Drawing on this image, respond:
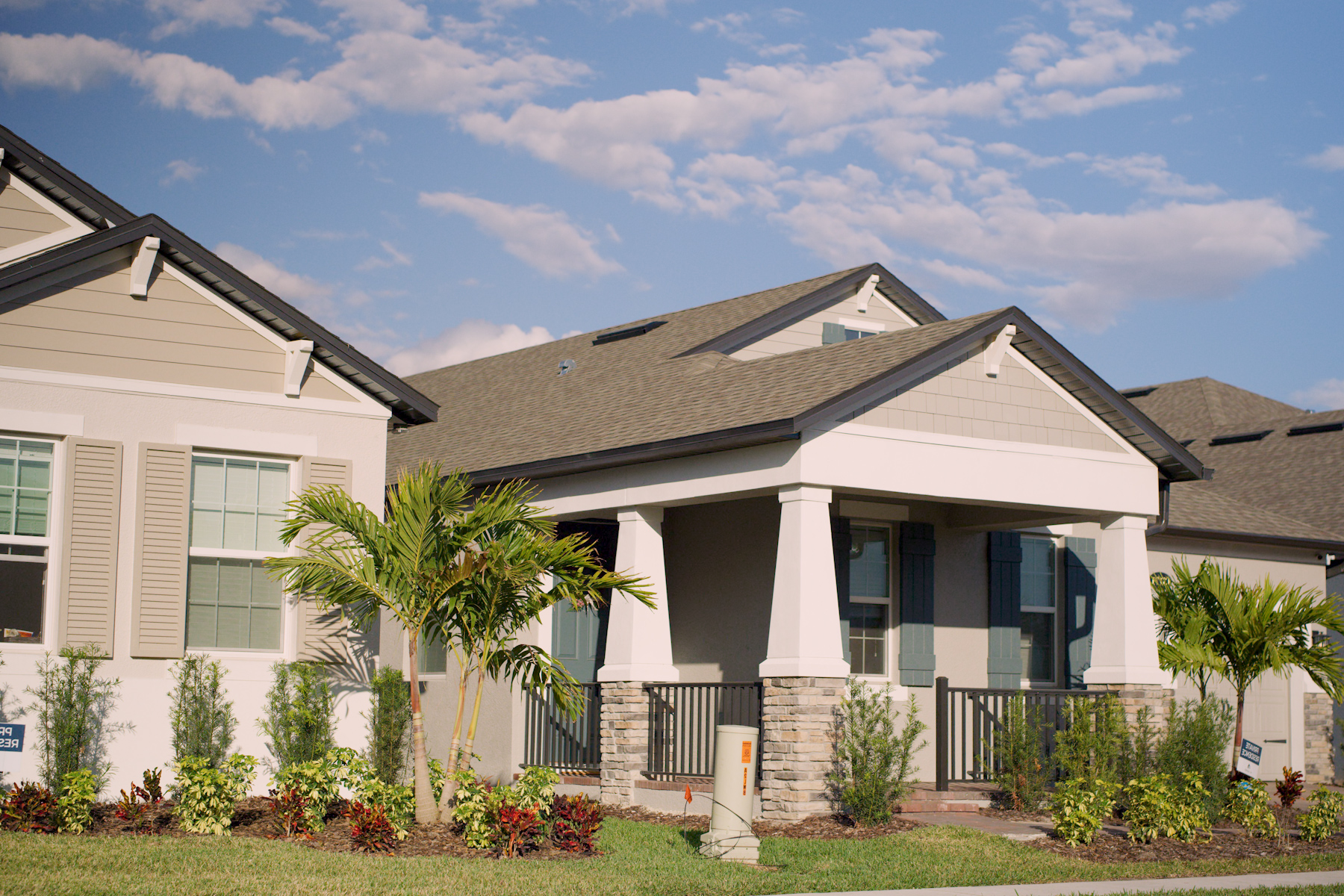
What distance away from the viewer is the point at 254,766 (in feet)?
40.6

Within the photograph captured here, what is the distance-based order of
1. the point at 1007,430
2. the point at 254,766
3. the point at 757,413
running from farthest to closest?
the point at 1007,430 → the point at 757,413 → the point at 254,766

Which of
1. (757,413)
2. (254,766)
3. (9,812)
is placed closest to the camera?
(9,812)

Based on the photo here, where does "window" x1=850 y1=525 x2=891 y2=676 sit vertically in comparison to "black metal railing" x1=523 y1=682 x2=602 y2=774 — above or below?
above

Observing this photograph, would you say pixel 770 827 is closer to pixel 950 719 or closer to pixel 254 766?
pixel 950 719

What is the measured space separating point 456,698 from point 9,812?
676cm

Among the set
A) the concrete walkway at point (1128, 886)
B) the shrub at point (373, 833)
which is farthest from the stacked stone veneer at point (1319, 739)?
the shrub at point (373, 833)

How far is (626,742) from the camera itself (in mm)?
15297

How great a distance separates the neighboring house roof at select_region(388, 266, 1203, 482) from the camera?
46.6 ft

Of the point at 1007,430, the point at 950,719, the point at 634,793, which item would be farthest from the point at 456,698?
the point at 1007,430

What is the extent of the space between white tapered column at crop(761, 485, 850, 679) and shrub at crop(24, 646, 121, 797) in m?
6.26

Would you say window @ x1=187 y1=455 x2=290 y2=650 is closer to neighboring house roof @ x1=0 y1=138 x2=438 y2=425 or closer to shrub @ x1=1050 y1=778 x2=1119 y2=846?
neighboring house roof @ x1=0 y1=138 x2=438 y2=425

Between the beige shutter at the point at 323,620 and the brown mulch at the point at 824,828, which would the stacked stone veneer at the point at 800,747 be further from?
the beige shutter at the point at 323,620

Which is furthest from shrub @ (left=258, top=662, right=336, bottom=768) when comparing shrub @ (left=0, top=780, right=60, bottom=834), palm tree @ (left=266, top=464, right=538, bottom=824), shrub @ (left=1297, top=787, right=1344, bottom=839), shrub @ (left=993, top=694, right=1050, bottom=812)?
shrub @ (left=1297, top=787, right=1344, bottom=839)

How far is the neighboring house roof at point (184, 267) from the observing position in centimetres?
1259
